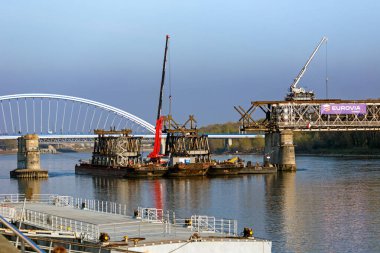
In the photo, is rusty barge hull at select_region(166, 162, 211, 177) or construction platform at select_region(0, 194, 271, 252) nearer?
construction platform at select_region(0, 194, 271, 252)

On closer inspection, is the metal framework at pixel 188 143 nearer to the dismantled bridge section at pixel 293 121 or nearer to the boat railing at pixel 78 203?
the dismantled bridge section at pixel 293 121

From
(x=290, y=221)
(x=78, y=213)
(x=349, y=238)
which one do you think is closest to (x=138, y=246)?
(x=78, y=213)

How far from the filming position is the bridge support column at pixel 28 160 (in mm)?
148250

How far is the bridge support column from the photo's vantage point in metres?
148

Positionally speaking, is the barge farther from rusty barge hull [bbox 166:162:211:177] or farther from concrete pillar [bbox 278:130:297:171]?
concrete pillar [bbox 278:130:297:171]

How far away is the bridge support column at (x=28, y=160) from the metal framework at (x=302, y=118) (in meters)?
39.8

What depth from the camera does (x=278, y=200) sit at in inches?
3452

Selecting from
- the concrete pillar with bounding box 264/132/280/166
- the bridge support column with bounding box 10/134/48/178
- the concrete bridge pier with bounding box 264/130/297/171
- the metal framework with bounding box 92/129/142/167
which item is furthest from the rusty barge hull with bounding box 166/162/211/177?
the bridge support column with bounding box 10/134/48/178

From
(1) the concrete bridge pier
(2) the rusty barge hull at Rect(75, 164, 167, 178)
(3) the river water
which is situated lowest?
(3) the river water

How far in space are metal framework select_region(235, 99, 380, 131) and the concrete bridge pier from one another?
166 centimetres

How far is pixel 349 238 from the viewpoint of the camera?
55312 mm

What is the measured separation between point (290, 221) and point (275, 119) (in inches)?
3314

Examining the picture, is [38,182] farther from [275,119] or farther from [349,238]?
[349,238]

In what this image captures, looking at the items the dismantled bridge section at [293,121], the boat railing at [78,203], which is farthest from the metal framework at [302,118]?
the boat railing at [78,203]
